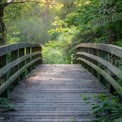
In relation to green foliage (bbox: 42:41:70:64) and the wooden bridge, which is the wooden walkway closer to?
the wooden bridge

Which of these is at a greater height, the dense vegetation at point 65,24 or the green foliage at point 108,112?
the dense vegetation at point 65,24

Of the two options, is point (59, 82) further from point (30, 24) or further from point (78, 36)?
point (30, 24)

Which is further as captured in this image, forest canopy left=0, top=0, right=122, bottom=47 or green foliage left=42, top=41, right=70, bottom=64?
green foliage left=42, top=41, right=70, bottom=64

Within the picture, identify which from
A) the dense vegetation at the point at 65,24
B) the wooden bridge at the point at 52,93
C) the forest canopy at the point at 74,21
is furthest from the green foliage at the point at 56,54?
the wooden bridge at the point at 52,93

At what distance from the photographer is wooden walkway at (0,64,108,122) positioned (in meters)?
5.01

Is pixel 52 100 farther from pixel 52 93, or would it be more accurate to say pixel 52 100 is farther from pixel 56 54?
pixel 56 54

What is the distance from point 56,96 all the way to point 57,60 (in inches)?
793

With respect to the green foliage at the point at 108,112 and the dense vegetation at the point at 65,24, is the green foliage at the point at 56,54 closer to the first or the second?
the dense vegetation at the point at 65,24

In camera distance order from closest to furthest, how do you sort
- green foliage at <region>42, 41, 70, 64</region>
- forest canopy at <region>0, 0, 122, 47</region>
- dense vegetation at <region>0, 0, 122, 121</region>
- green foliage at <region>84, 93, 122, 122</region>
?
1. green foliage at <region>84, 93, 122, 122</region>
2. forest canopy at <region>0, 0, 122, 47</region>
3. dense vegetation at <region>0, 0, 122, 121</region>
4. green foliage at <region>42, 41, 70, 64</region>

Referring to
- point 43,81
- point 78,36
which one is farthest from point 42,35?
point 43,81

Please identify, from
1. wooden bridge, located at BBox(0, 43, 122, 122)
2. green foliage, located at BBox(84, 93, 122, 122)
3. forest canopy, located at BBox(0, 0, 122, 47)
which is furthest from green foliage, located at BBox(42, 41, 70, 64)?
green foliage, located at BBox(84, 93, 122, 122)

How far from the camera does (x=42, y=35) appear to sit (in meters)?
38.1

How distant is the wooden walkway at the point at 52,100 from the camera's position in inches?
197

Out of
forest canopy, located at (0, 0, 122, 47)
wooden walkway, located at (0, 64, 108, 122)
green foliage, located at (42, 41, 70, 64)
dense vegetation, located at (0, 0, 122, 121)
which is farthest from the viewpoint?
green foliage, located at (42, 41, 70, 64)
